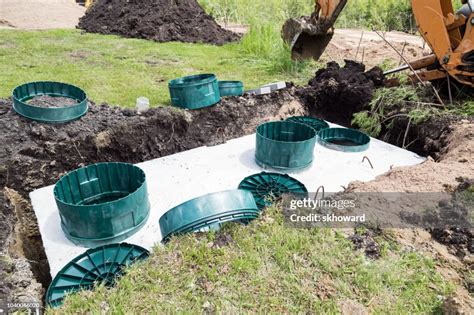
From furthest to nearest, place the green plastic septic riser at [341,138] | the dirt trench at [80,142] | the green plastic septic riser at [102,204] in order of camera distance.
Answer: the green plastic septic riser at [341,138] → the dirt trench at [80,142] → the green plastic septic riser at [102,204]

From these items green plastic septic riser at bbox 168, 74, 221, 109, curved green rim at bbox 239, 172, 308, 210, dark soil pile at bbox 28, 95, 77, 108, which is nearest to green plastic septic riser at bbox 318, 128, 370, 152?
curved green rim at bbox 239, 172, 308, 210

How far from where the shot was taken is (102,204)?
117 inches

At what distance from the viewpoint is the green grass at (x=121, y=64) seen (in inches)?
242

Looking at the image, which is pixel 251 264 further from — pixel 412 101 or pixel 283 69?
pixel 283 69

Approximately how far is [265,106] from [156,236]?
123 inches

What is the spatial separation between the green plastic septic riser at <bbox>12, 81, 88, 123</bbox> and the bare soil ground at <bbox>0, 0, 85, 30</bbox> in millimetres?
7229

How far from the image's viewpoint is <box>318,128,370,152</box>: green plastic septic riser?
4887mm

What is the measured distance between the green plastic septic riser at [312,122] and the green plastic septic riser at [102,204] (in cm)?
267

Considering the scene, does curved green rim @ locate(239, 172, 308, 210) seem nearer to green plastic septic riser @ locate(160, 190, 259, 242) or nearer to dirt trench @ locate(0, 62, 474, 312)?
dirt trench @ locate(0, 62, 474, 312)

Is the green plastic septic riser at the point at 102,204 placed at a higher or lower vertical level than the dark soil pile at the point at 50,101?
lower

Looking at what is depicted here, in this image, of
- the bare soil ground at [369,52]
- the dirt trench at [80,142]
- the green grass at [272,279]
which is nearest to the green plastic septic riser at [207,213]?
the green grass at [272,279]

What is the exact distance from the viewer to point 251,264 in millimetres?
2447

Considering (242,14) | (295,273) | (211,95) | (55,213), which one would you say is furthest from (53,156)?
(242,14)

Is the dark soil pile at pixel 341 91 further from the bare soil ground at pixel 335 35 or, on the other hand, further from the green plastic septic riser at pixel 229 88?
the bare soil ground at pixel 335 35
